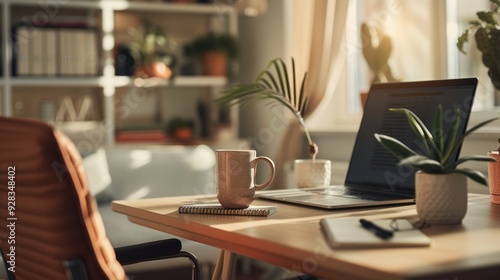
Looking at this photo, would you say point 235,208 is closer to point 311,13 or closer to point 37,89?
point 311,13

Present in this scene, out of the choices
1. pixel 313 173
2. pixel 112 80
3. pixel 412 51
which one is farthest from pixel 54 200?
pixel 112 80

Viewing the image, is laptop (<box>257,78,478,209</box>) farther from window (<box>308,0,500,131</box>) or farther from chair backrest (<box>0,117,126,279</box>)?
window (<box>308,0,500,131</box>)

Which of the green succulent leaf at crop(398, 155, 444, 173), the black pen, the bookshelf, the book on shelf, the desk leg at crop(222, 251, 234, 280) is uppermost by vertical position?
the bookshelf

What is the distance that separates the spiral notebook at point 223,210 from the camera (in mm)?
1507

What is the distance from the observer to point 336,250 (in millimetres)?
1094

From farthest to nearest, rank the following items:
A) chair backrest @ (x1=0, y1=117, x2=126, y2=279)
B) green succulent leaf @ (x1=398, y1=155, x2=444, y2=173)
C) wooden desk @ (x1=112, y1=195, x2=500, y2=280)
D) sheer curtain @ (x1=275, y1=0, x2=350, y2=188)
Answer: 1. sheer curtain @ (x1=275, y1=0, x2=350, y2=188)
2. green succulent leaf @ (x1=398, y1=155, x2=444, y2=173)
3. chair backrest @ (x1=0, y1=117, x2=126, y2=279)
4. wooden desk @ (x1=112, y1=195, x2=500, y2=280)

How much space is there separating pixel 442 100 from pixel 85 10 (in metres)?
2.84

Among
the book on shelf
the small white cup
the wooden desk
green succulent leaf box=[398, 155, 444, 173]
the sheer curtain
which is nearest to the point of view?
the wooden desk

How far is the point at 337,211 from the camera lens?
1567 mm

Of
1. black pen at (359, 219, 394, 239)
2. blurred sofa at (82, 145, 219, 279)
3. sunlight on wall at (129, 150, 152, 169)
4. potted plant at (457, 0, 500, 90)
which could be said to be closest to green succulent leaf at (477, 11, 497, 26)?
potted plant at (457, 0, 500, 90)

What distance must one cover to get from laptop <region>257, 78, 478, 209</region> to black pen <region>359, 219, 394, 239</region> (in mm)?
353

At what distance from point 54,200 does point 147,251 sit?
1.31ft

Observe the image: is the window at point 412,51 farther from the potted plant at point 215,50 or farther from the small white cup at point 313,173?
the small white cup at point 313,173

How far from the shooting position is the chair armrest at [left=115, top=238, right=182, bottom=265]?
1496 mm
